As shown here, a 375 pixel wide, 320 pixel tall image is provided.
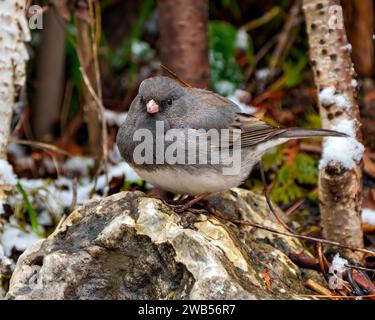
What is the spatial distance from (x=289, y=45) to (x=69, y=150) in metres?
1.48

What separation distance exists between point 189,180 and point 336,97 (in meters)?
0.67

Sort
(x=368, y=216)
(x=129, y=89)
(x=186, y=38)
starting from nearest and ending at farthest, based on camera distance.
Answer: (x=368, y=216), (x=186, y=38), (x=129, y=89)

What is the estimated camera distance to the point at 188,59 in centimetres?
331

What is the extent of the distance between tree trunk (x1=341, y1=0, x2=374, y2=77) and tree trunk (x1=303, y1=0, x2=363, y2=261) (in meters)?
1.22

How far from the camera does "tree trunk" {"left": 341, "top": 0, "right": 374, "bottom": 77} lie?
3.72m

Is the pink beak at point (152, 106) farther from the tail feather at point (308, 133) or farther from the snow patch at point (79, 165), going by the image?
the snow patch at point (79, 165)

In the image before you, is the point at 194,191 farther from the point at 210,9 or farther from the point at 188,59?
the point at 210,9

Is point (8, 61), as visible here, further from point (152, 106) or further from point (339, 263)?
point (339, 263)

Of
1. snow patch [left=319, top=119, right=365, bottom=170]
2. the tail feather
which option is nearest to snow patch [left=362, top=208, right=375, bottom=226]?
snow patch [left=319, top=119, right=365, bottom=170]

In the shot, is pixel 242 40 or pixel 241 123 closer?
pixel 241 123

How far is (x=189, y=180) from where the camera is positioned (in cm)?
223

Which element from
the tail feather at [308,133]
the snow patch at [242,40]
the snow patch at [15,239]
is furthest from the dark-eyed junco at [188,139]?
the snow patch at [242,40]

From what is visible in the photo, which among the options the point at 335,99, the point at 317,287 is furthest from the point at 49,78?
the point at 317,287

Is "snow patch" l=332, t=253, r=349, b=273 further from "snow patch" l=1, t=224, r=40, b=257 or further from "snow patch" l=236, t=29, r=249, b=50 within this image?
"snow patch" l=236, t=29, r=249, b=50
